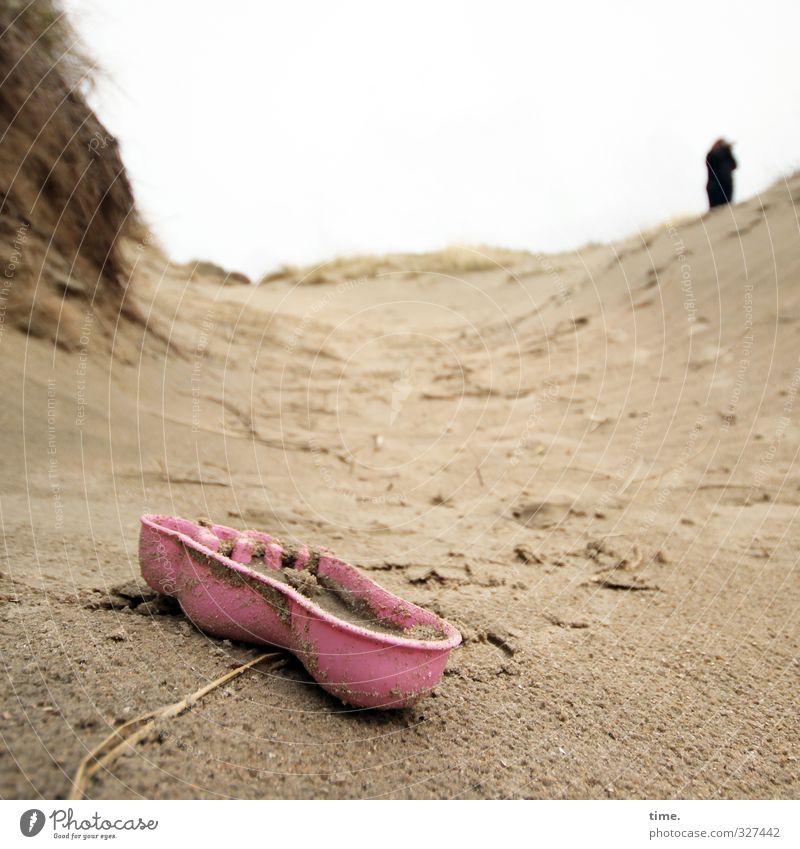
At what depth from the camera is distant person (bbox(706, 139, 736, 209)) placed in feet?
21.7

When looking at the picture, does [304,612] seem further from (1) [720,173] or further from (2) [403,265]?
(2) [403,265]

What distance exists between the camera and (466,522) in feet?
9.04

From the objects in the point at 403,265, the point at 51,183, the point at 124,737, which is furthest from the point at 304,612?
the point at 403,265

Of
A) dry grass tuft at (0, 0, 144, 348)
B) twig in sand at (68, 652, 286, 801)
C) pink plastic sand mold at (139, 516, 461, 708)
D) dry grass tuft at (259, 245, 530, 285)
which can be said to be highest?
dry grass tuft at (259, 245, 530, 285)

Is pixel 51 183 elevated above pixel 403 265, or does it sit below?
below

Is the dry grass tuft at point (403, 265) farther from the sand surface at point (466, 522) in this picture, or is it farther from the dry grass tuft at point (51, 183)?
the dry grass tuft at point (51, 183)

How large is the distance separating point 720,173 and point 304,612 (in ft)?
25.2

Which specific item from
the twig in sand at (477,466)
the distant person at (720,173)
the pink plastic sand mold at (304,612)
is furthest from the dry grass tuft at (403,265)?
the pink plastic sand mold at (304,612)

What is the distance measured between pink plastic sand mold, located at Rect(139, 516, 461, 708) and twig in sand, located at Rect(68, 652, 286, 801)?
0.15 meters

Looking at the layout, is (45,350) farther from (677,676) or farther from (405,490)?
(677,676)

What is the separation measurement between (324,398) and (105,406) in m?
1.92

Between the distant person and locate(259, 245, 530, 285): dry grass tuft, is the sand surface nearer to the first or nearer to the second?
the distant person

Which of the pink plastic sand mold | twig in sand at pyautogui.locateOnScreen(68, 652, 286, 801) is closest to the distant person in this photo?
the pink plastic sand mold

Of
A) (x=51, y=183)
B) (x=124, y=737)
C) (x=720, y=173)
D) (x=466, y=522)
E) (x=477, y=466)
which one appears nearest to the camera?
(x=124, y=737)
